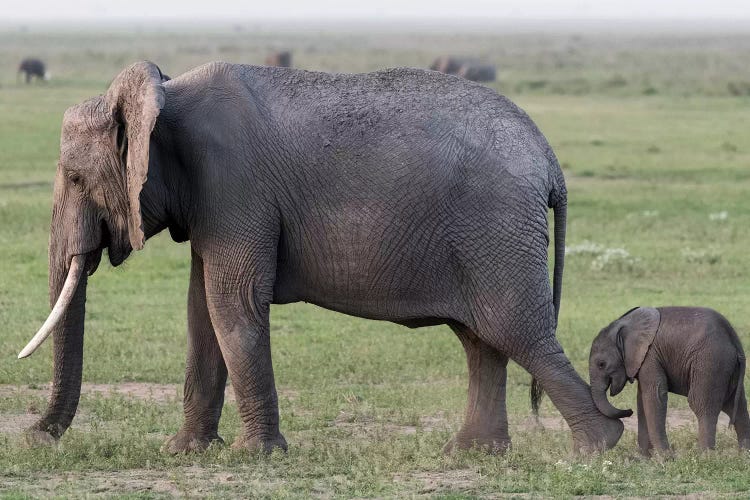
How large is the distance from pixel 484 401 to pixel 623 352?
84 centimetres

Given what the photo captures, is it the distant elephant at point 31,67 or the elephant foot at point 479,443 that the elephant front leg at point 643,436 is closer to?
the elephant foot at point 479,443

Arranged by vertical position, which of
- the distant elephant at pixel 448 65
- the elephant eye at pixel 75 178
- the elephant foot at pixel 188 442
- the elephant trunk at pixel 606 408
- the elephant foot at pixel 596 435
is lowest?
the elephant foot at pixel 188 442

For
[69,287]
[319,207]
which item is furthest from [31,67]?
[319,207]

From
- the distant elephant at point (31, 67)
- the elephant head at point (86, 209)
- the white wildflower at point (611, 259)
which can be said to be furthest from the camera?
the distant elephant at point (31, 67)

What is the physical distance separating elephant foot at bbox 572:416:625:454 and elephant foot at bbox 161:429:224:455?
2047mm

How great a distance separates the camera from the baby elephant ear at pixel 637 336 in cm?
873

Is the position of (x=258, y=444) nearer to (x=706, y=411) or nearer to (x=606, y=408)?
(x=606, y=408)

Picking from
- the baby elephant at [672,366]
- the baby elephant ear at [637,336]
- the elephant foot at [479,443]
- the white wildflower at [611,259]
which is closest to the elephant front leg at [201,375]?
the elephant foot at [479,443]

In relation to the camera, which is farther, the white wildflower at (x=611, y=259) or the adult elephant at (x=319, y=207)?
the white wildflower at (x=611, y=259)

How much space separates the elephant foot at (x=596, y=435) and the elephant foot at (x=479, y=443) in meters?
0.46

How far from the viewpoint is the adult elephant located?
8.18 meters

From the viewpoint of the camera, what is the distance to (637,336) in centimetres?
877

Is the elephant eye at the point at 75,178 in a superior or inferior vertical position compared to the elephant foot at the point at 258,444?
superior

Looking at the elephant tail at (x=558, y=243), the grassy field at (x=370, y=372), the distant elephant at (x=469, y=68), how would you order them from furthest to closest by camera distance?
the distant elephant at (x=469, y=68), the elephant tail at (x=558, y=243), the grassy field at (x=370, y=372)
